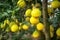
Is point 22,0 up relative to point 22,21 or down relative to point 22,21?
up

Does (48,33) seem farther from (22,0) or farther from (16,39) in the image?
(16,39)

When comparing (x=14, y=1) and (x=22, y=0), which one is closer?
(x=22, y=0)

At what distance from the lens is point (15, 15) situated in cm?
139

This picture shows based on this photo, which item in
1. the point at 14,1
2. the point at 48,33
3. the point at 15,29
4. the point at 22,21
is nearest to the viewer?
the point at 48,33

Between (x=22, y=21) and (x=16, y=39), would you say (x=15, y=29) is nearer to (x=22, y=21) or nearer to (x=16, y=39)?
(x=22, y=21)

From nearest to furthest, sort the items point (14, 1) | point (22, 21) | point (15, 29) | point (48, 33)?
1. point (48, 33)
2. point (15, 29)
3. point (22, 21)
4. point (14, 1)

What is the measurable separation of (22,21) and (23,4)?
13 centimetres

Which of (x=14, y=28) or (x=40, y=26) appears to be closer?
(x=40, y=26)

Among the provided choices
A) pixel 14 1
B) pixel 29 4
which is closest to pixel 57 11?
pixel 29 4

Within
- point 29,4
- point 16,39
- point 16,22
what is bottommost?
point 16,39

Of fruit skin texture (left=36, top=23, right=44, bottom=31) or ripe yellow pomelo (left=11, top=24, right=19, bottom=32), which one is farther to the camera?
ripe yellow pomelo (left=11, top=24, right=19, bottom=32)

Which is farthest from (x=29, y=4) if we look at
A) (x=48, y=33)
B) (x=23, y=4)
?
(x=48, y=33)

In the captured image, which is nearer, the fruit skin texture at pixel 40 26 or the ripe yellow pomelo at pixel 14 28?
the fruit skin texture at pixel 40 26

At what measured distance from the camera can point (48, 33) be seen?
1.17 meters
